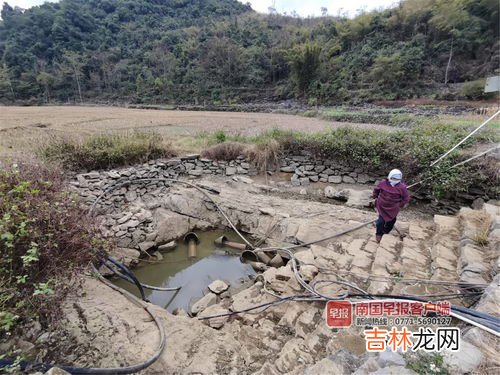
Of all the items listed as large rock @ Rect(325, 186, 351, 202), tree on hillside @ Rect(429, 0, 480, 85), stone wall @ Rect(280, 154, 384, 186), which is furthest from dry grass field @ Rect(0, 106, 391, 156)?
tree on hillside @ Rect(429, 0, 480, 85)

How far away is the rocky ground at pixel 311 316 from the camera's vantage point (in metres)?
2.09

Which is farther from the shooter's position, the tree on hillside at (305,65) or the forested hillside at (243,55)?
the tree on hillside at (305,65)

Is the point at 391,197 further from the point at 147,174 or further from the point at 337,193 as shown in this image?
the point at 147,174

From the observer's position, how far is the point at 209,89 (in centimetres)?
3844

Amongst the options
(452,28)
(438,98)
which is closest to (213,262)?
(438,98)

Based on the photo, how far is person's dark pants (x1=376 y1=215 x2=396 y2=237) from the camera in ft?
13.7

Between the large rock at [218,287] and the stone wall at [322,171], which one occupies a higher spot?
the stone wall at [322,171]

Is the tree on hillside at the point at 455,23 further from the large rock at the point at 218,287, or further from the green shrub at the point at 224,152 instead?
the large rock at the point at 218,287

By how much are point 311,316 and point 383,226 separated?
2.16 metres

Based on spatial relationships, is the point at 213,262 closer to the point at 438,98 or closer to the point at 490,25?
the point at 438,98

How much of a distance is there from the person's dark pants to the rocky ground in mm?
153

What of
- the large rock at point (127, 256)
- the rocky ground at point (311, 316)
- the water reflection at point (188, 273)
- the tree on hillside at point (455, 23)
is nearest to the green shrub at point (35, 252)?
the rocky ground at point (311, 316)

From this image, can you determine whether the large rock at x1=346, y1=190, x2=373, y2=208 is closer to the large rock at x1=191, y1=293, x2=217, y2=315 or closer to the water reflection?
the water reflection

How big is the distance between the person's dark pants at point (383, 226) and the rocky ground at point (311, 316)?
0.15 m
